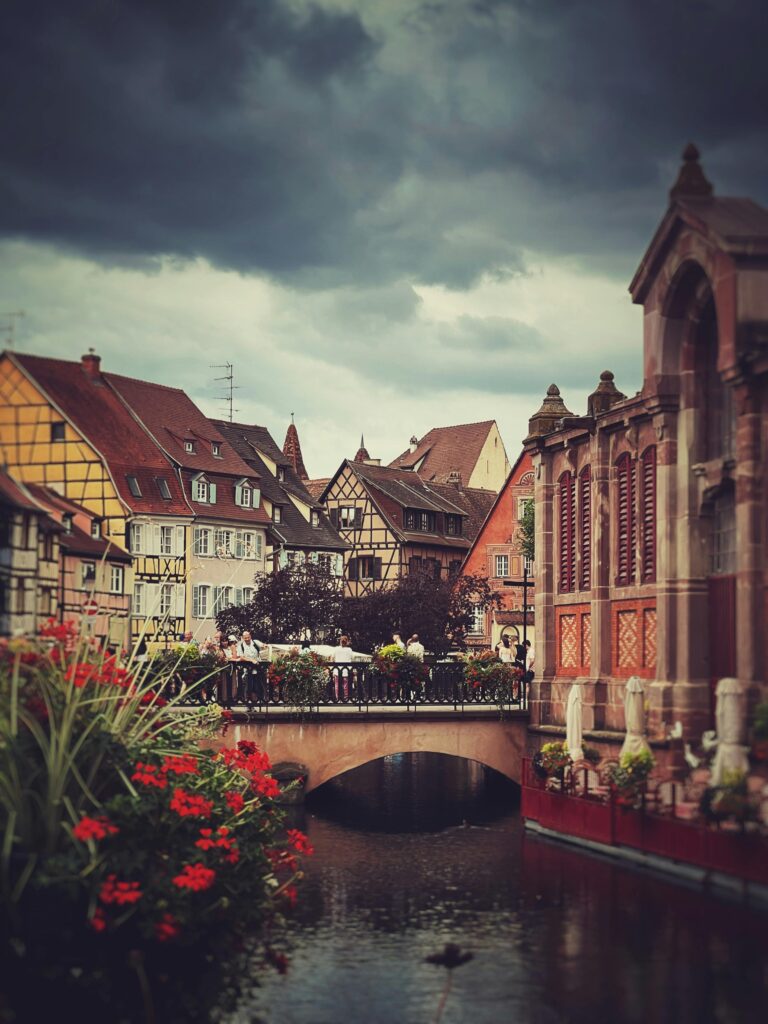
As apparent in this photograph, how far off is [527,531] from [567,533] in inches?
1372

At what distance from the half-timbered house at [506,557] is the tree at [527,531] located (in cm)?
22

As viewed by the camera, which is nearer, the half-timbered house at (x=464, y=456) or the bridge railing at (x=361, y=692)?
the bridge railing at (x=361, y=692)

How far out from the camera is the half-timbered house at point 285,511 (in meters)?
77.6

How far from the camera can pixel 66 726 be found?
17156mm

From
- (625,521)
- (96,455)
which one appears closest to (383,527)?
(625,521)

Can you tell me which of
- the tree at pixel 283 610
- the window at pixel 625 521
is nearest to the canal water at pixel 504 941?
the window at pixel 625 521

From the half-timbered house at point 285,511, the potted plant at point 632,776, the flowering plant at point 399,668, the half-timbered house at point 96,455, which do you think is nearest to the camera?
the half-timbered house at point 96,455

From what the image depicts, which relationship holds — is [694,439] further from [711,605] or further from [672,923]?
[672,923]

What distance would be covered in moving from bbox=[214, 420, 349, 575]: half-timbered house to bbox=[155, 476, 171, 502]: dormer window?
162 feet

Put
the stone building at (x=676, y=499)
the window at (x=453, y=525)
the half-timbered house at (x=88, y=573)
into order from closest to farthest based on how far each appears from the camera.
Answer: the half-timbered house at (x=88, y=573) < the stone building at (x=676, y=499) < the window at (x=453, y=525)

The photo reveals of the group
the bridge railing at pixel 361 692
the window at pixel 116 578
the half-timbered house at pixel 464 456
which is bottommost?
the bridge railing at pixel 361 692

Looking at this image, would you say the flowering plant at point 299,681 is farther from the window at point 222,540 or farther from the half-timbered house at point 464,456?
the half-timbered house at point 464,456

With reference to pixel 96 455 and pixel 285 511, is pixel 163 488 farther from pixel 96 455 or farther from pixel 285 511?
pixel 285 511

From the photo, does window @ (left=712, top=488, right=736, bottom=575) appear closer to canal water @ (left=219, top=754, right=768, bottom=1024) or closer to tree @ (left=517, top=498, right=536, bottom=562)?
canal water @ (left=219, top=754, right=768, bottom=1024)
